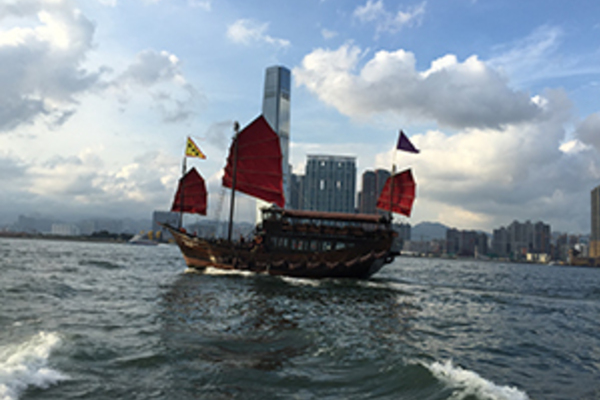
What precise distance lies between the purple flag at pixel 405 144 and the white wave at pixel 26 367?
26.1 meters

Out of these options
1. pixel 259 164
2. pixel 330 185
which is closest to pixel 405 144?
pixel 259 164

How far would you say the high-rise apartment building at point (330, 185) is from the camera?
→ 17625cm

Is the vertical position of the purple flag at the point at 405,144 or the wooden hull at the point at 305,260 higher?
the purple flag at the point at 405,144

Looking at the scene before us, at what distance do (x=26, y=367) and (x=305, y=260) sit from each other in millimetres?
20790

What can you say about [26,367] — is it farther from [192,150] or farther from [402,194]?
[402,194]

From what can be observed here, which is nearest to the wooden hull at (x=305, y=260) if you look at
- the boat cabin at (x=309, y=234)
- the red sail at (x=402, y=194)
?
the boat cabin at (x=309, y=234)

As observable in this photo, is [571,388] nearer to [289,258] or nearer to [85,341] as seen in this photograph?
[85,341]

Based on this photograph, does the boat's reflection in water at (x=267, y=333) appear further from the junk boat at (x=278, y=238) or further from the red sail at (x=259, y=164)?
the red sail at (x=259, y=164)

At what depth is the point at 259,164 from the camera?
1220 inches

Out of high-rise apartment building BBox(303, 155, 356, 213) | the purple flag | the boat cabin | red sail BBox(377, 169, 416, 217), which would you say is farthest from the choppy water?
high-rise apartment building BBox(303, 155, 356, 213)

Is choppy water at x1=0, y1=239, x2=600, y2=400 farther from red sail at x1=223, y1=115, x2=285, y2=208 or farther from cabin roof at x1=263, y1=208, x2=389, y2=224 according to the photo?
red sail at x1=223, y1=115, x2=285, y2=208

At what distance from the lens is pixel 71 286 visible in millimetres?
18422

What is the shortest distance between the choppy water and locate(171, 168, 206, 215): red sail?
15.6 m

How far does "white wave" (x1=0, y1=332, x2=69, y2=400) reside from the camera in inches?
234
